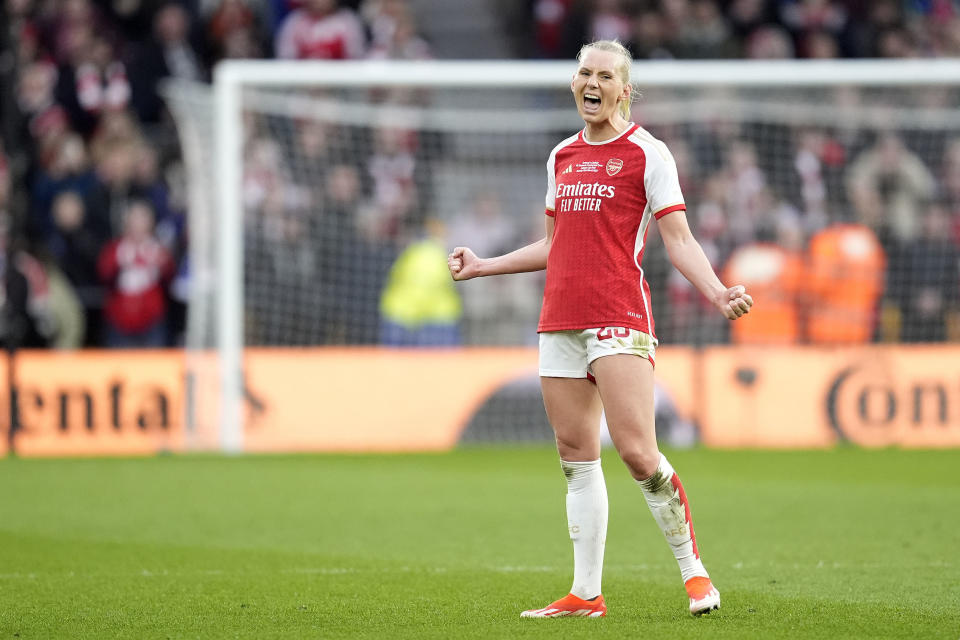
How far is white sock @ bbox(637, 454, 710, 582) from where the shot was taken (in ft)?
18.6

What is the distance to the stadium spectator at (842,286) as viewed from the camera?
15.6m

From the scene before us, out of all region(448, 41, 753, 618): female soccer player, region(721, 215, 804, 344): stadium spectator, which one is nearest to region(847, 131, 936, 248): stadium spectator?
region(721, 215, 804, 344): stadium spectator

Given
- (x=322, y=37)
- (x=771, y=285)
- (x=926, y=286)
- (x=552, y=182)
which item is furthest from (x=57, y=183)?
(x=552, y=182)

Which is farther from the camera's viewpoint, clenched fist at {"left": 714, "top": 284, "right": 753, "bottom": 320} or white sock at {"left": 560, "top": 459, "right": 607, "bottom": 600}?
white sock at {"left": 560, "top": 459, "right": 607, "bottom": 600}

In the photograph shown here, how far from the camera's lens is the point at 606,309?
5.61 metres

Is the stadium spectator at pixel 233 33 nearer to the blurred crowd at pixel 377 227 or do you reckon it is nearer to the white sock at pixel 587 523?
the blurred crowd at pixel 377 227

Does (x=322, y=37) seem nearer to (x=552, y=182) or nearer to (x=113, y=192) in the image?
(x=113, y=192)

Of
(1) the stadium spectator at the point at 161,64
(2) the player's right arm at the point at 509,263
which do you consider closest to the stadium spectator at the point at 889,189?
(1) the stadium spectator at the point at 161,64

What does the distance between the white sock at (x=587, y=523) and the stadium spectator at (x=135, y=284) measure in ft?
35.8

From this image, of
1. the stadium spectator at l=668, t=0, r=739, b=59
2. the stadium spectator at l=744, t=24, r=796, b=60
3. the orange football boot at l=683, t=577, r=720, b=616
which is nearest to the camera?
the orange football boot at l=683, t=577, r=720, b=616

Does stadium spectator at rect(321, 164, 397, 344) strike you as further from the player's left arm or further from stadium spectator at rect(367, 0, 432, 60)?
the player's left arm

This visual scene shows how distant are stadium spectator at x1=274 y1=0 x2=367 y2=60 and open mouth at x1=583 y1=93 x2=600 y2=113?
12944 mm

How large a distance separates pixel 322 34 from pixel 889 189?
22.7 ft

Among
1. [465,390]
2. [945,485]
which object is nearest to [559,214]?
[945,485]
